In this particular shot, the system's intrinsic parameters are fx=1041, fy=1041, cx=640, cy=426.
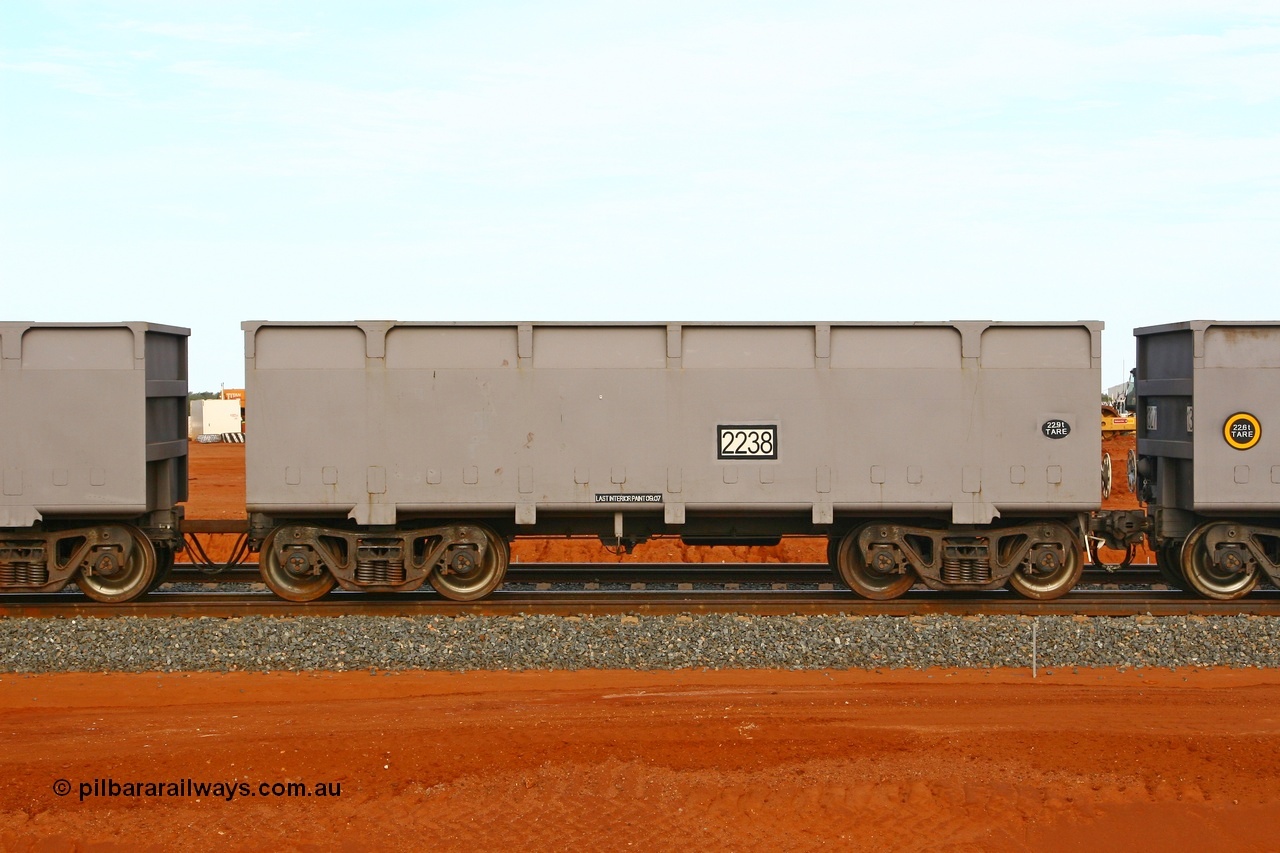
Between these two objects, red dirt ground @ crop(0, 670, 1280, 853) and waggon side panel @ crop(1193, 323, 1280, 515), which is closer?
red dirt ground @ crop(0, 670, 1280, 853)

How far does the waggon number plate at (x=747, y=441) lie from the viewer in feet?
36.6

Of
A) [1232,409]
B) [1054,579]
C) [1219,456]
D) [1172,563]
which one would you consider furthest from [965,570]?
[1232,409]

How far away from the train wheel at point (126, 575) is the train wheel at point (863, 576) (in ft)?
25.3

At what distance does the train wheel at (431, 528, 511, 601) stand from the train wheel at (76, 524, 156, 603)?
3202 millimetres

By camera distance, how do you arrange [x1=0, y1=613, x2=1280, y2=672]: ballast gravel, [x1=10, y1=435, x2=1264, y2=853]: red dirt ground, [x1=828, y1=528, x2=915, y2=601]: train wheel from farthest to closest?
[x1=828, y1=528, x2=915, y2=601]: train wheel
[x1=0, y1=613, x2=1280, y2=672]: ballast gravel
[x1=10, y1=435, x2=1264, y2=853]: red dirt ground

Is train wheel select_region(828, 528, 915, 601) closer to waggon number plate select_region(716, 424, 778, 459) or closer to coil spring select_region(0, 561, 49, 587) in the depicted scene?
waggon number plate select_region(716, 424, 778, 459)

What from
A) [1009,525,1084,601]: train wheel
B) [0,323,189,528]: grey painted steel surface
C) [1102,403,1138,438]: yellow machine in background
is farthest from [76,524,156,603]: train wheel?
[1102,403,1138,438]: yellow machine in background

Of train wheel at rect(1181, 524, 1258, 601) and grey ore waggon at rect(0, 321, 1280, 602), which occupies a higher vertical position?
grey ore waggon at rect(0, 321, 1280, 602)

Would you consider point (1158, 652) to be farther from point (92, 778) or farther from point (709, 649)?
point (92, 778)

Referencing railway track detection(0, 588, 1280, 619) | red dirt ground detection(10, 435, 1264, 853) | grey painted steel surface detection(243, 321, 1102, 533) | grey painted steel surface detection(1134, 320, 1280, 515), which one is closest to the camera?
red dirt ground detection(10, 435, 1264, 853)

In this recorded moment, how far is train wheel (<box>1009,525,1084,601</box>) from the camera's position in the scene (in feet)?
38.0

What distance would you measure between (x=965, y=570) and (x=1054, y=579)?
107 centimetres

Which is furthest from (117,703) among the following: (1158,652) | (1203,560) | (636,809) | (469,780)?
(1203,560)

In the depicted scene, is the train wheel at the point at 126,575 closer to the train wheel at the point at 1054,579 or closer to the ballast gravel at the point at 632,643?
the ballast gravel at the point at 632,643
